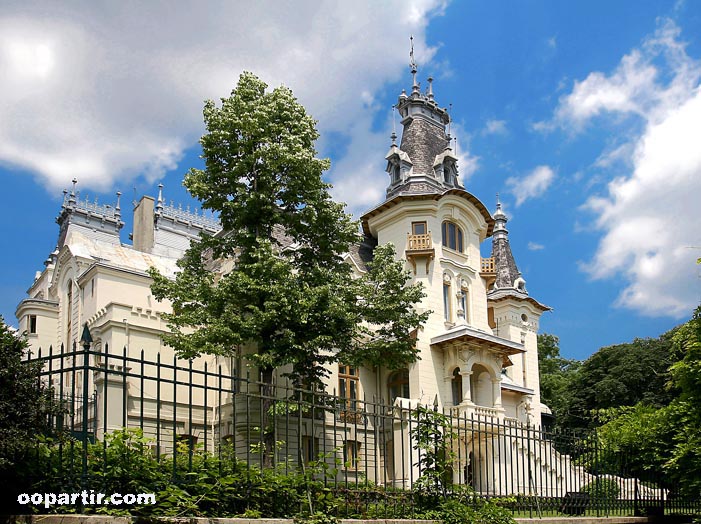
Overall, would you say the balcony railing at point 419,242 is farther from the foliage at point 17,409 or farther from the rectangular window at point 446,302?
the foliage at point 17,409

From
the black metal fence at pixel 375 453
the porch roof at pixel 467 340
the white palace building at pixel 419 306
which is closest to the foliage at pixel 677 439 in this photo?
the black metal fence at pixel 375 453

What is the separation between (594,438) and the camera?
51.5ft

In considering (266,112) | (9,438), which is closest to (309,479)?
(9,438)

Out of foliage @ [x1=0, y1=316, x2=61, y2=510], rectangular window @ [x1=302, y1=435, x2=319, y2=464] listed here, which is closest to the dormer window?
rectangular window @ [x1=302, y1=435, x2=319, y2=464]

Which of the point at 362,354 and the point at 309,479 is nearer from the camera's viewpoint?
the point at 309,479

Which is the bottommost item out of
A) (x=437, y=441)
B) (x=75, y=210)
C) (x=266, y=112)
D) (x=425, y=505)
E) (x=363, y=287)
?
(x=425, y=505)

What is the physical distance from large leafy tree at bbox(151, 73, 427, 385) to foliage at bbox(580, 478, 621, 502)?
852 centimetres

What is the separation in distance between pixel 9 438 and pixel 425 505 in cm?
674

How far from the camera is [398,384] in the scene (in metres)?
33.8

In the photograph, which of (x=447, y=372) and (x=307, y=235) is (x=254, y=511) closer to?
(x=307, y=235)

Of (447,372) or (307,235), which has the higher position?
(307,235)

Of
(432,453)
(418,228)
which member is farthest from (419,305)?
(432,453)

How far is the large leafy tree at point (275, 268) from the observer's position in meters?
21.6

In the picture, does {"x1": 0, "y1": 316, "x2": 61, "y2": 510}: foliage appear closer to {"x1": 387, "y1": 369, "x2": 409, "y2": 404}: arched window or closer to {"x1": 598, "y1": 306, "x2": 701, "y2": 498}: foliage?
{"x1": 598, "y1": 306, "x2": 701, "y2": 498}: foliage
